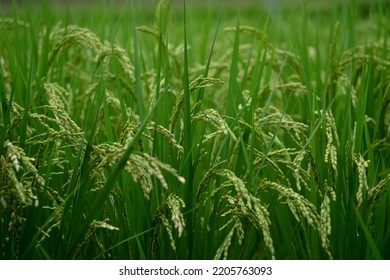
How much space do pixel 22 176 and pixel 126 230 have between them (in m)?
0.34

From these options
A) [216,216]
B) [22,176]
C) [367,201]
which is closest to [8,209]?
[22,176]

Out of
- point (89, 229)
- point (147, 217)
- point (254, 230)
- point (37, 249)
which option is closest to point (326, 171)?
point (254, 230)

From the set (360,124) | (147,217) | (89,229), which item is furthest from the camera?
(360,124)

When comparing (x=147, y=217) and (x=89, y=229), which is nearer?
(x=89, y=229)

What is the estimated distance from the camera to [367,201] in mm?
1779

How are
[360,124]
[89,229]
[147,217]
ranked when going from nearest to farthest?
[89,229] → [147,217] → [360,124]

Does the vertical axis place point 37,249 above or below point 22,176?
below

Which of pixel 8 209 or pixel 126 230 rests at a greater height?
pixel 8 209

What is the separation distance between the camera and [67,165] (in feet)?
6.46

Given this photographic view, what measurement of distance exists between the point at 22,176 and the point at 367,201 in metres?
1.01
